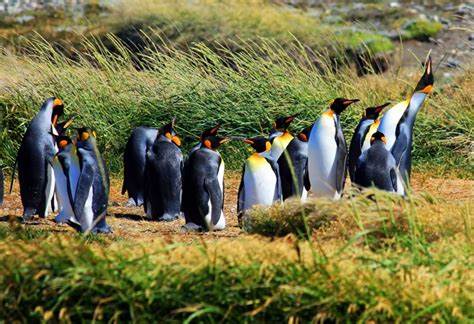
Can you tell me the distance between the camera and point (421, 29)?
83.1 ft

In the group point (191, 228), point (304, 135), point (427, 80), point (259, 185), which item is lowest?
point (191, 228)

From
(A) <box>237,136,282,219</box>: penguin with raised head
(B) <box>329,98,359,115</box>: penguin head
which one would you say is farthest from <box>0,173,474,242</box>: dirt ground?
(B) <box>329,98,359,115</box>: penguin head

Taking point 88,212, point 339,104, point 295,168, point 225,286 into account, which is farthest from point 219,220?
point 225,286

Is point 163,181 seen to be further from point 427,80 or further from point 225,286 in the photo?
point 225,286

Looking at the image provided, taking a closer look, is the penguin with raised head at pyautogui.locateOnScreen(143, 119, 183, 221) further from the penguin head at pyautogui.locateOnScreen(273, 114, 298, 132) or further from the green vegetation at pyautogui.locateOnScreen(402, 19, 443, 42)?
the green vegetation at pyautogui.locateOnScreen(402, 19, 443, 42)

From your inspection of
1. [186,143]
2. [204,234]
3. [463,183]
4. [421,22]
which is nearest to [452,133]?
[463,183]

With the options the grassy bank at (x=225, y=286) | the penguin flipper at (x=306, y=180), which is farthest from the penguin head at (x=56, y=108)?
the grassy bank at (x=225, y=286)

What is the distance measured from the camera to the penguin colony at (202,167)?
9.34 m

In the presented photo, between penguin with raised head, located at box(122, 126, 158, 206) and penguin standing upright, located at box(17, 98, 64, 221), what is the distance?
2.70 ft

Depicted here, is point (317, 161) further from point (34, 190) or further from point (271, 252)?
point (271, 252)

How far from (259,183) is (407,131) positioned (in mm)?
1753

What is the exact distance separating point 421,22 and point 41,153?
16463mm

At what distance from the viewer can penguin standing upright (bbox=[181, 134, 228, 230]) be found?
960 centimetres

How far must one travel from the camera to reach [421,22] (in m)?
25.6
